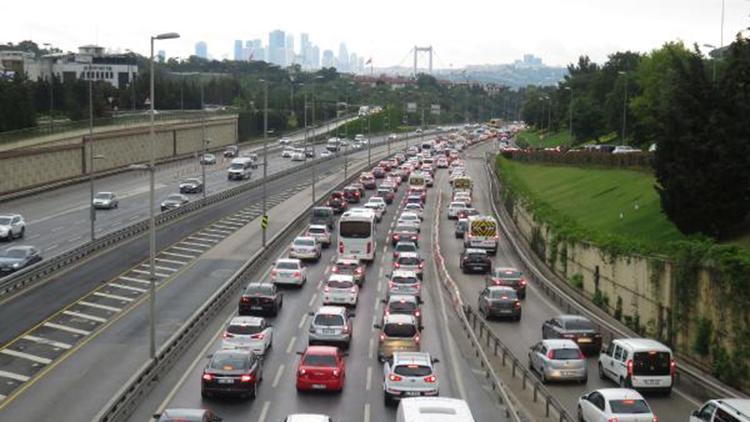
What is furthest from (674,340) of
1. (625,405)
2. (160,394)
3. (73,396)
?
(73,396)

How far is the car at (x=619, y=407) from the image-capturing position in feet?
78.5

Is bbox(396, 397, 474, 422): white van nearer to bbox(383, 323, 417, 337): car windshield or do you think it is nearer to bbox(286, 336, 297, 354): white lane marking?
bbox(383, 323, 417, 337): car windshield

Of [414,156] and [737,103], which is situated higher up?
[737,103]

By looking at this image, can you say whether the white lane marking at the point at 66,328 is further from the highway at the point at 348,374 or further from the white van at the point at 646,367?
the white van at the point at 646,367

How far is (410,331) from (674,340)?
9175 millimetres

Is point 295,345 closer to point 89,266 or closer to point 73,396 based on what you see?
point 73,396

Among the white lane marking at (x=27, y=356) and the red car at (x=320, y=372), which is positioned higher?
the red car at (x=320, y=372)

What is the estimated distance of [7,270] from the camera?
1914 inches

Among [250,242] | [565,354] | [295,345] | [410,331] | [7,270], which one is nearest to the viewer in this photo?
[565,354]

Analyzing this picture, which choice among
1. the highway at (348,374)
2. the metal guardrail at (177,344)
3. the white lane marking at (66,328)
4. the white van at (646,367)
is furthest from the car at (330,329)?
the white van at (646,367)

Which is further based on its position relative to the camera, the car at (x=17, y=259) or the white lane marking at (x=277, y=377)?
the car at (x=17, y=259)

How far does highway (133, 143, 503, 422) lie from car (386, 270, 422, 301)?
0.92m

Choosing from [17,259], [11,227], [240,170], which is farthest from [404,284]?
[240,170]

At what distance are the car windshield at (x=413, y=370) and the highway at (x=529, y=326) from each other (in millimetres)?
4199
